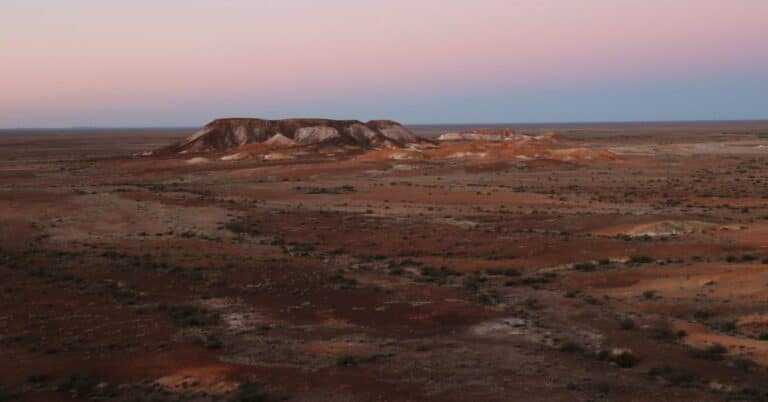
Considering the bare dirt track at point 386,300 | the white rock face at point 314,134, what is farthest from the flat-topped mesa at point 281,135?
the bare dirt track at point 386,300

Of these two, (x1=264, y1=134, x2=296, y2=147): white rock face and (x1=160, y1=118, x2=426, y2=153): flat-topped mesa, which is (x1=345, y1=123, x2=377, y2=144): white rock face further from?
(x1=264, y1=134, x2=296, y2=147): white rock face

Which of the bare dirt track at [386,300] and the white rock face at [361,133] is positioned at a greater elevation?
the white rock face at [361,133]

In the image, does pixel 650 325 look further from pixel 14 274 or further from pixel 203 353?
→ pixel 14 274

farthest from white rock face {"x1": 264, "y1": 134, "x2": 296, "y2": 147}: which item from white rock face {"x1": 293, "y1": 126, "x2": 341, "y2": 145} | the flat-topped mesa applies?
white rock face {"x1": 293, "y1": 126, "x2": 341, "y2": 145}

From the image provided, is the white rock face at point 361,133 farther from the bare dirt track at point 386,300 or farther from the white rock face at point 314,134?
the bare dirt track at point 386,300

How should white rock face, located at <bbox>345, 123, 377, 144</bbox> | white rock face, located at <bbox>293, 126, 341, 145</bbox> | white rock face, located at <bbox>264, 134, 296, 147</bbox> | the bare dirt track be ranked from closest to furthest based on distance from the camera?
the bare dirt track
white rock face, located at <bbox>264, 134, 296, 147</bbox>
white rock face, located at <bbox>293, 126, 341, 145</bbox>
white rock face, located at <bbox>345, 123, 377, 144</bbox>

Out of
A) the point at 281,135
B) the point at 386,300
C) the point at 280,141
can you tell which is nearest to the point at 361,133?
the point at 281,135

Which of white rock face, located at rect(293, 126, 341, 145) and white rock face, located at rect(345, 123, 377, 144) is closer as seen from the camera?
white rock face, located at rect(293, 126, 341, 145)

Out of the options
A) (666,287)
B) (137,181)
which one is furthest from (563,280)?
(137,181)

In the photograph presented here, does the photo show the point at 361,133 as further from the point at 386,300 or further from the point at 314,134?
the point at 386,300
